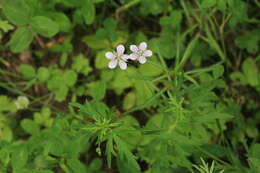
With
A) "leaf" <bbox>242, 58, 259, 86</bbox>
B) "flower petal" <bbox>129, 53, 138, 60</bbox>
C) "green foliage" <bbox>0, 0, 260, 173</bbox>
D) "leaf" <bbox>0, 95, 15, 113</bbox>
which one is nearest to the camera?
"flower petal" <bbox>129, 53, 138, 60</bbox>

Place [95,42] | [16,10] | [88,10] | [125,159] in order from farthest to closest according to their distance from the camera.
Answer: [95,42] → [88,10] → [16,10] → [125,159]

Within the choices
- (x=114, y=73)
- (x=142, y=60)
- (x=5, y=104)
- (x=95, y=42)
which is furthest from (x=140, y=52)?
(x=5, y=104)

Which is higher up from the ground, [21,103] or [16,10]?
[16,10]

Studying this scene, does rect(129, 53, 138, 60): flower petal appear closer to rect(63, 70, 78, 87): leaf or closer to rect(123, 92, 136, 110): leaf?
rect(123, 92, 136, 110): leaf

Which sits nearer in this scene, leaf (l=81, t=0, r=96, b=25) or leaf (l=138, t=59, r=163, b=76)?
leaf (l=81, t=0, r=96, b=25)

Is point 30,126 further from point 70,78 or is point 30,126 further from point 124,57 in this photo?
point 124,57

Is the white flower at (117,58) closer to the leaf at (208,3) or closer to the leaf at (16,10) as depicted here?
the leaf at (208,3)

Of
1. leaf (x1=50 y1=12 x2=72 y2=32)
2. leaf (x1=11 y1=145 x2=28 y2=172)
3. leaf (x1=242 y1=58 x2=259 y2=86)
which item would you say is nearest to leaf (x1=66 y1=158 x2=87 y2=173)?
leaf (x1=11 y1=145 x2=28 y2=172)
